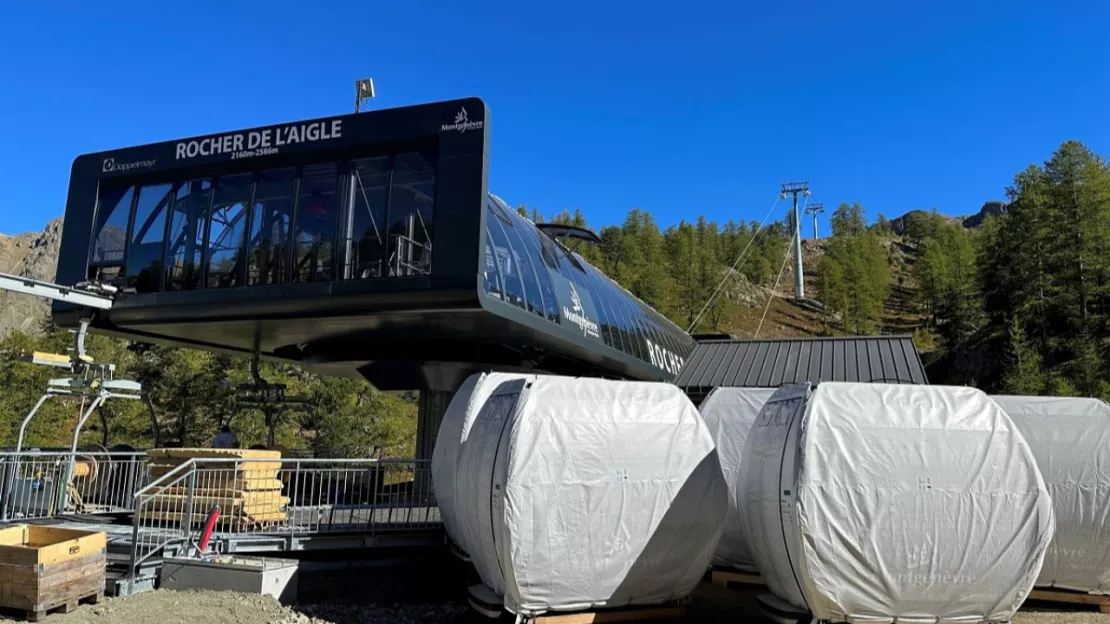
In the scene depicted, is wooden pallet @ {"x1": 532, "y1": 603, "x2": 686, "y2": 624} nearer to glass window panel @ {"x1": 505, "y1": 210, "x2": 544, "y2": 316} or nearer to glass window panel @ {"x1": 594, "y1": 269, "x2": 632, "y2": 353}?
glass window panel @ {"x1": 505, "y1": 210, "x2": 544, "y2": 316}

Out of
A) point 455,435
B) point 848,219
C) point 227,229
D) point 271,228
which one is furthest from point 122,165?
point 848,219

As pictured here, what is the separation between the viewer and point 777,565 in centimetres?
815

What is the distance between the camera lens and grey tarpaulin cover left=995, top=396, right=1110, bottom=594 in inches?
394

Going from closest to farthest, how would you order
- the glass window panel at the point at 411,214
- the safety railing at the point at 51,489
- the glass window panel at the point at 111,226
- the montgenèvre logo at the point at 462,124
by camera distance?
the safety railing at the point at 51,489 < the montgenèvre logo at the point at 462,124 < the glass window panel at the point at 411,214 < the glass window panel at the point at 111,226

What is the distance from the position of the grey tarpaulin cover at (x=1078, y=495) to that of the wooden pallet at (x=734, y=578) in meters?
4.08

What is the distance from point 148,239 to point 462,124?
7626mm

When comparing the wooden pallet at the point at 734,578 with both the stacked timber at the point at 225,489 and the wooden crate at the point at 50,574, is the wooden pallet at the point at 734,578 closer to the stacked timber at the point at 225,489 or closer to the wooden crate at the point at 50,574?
the stacked timber at the point at 225,489

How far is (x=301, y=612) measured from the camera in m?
9.87

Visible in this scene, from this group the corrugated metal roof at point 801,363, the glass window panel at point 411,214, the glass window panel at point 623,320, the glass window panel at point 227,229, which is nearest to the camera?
the glass window panel at point 411,214

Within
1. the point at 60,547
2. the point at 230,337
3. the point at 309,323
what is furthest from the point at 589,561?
the point at 230,337

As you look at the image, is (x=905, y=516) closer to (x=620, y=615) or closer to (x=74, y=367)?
(x=620, y=615)

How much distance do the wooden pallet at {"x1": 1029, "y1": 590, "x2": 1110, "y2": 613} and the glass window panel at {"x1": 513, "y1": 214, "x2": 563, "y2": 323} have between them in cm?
988

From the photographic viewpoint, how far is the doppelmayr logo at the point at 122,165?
595 inches

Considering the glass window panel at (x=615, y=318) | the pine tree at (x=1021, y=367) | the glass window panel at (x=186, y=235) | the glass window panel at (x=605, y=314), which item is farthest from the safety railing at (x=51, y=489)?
the pine tree at (x=1021, y=367)
